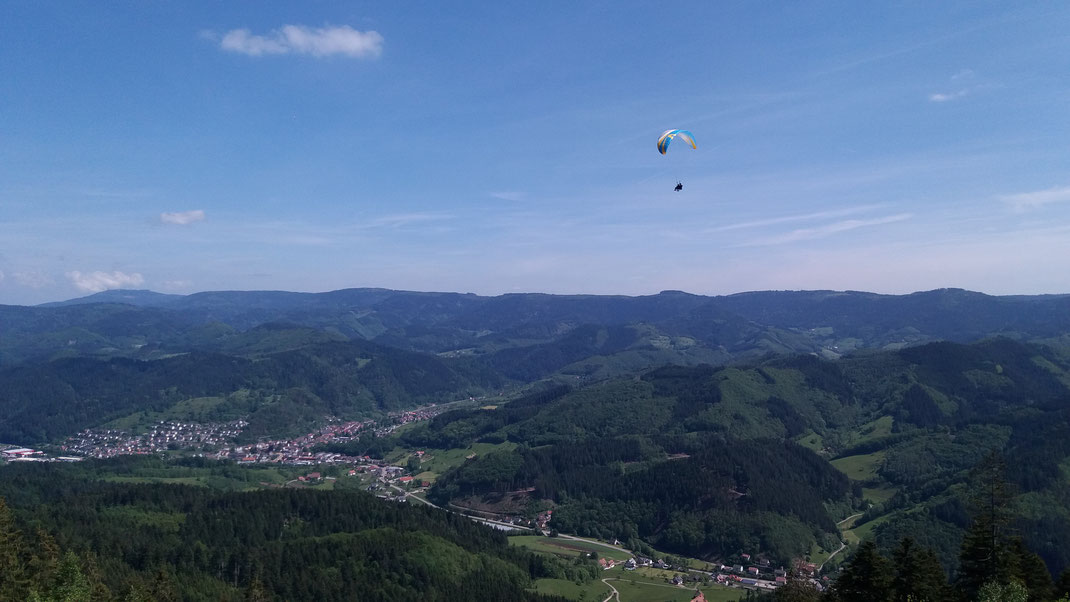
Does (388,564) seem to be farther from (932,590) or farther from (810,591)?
(932,590)

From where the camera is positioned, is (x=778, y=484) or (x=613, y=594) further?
(x=778, y=484)

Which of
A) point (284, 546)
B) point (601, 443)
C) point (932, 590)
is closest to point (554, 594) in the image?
point (284, 546)

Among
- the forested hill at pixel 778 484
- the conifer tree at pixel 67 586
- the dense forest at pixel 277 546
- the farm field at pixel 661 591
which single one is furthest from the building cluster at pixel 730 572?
the conifer tree at pixel 67 586

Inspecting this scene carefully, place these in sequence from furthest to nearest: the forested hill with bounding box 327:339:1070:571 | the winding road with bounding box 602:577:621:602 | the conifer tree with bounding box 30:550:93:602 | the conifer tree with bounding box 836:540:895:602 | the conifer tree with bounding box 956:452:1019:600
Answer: the forested hill with bounding box 327:339:1070:571
the winding road with bounding box 602:577:621:602
the conifer tree with bounding box 30:550:93:602
the conifer tree with bounding box 836:540:895:602
the conifer tree with bounding box 956:452:1019:600

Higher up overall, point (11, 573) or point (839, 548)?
point (11, 573)

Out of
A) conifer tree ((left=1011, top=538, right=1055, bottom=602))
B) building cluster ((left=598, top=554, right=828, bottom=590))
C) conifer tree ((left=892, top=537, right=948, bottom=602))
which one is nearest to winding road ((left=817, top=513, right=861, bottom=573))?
building cluster ((left=598, top=554, right=828, bottom=590))

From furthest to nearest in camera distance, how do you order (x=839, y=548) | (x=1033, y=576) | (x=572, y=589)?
(x=839, y=548) < (x=572, y=589) < (x=1033, y=576)

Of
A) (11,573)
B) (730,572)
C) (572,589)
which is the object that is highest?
(11,573)

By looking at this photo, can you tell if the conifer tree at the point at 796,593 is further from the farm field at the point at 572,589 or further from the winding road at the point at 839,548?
the winding road at the point at 839,548

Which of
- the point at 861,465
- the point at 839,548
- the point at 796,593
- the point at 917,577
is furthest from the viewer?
the point at 861,465

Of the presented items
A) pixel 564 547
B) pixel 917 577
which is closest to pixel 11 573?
pixel 917 577

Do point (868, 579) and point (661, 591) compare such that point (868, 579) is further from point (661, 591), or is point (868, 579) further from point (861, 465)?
point (861, 465)

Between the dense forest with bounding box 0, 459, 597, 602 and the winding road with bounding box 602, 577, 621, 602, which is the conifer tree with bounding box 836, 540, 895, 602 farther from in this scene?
the winding road with bounding box 602, 577, 621, 602

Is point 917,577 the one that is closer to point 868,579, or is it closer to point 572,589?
point 868,579
